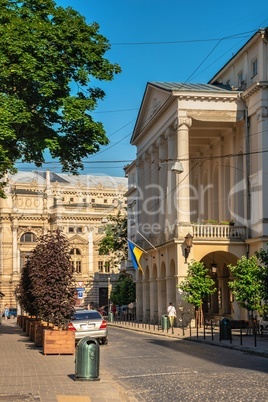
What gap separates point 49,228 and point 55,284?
287ft

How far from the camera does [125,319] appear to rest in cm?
6838

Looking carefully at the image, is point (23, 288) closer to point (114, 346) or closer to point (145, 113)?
point (114, 346)

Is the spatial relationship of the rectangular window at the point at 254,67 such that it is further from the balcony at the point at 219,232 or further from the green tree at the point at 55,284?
the green tree at the point at 55,284

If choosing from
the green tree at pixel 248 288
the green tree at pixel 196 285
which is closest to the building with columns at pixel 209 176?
the green tree at pixel 196 285

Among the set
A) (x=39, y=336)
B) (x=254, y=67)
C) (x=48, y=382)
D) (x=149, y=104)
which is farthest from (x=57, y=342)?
(x=149, y=104)

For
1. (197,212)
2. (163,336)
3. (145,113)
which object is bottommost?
(163,336)

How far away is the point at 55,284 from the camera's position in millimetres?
27516

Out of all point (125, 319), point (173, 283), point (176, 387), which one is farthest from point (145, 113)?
point (176, 387)

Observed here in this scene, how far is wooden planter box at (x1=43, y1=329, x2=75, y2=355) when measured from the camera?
969 inches

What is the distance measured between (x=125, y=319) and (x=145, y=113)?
65.5 ft

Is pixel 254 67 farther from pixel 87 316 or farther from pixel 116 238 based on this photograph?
pixel 116 238

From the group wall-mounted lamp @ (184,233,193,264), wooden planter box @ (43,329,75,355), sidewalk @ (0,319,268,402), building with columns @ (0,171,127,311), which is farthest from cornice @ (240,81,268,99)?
building with columns @ (0,171,127,311)

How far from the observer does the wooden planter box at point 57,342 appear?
24609mm

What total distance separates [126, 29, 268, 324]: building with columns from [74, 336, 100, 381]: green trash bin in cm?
2641
